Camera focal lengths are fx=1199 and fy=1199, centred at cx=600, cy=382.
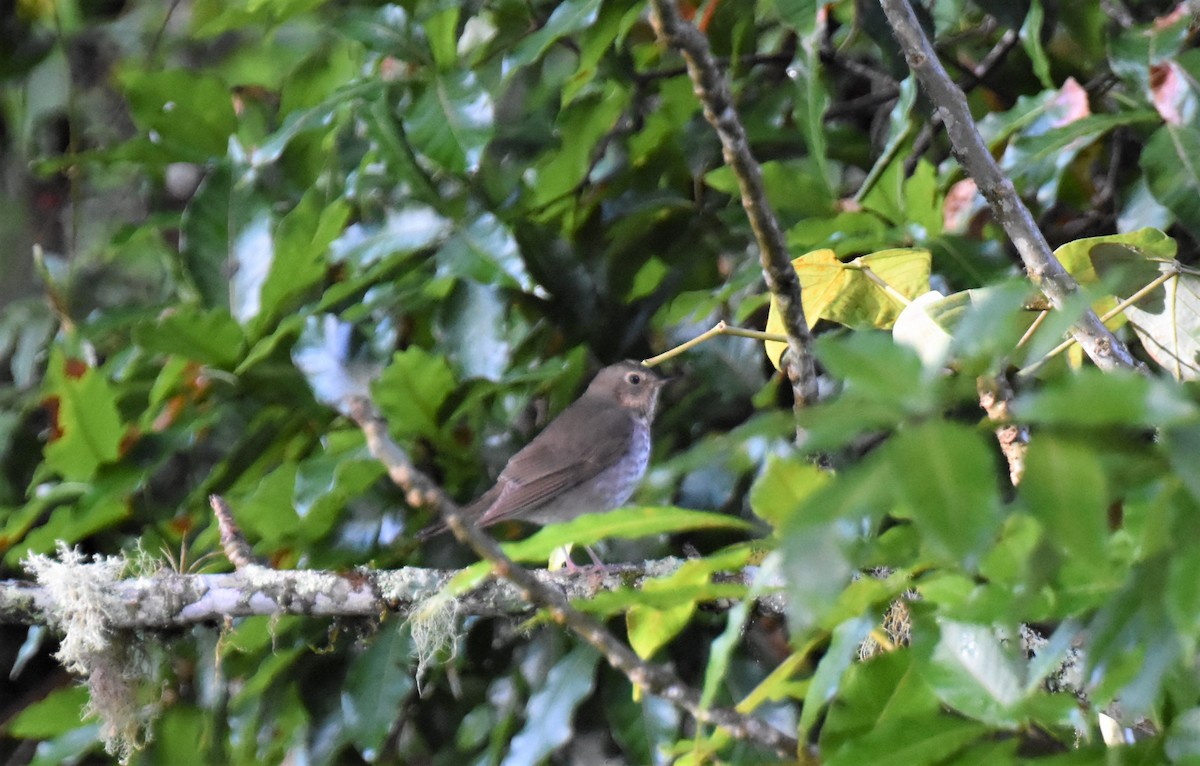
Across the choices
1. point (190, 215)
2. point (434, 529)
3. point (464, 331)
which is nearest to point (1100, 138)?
point (464, 331)

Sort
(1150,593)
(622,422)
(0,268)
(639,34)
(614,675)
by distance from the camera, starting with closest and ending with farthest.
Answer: (1150,593) → (614,675) → (639,34) → (622,422) → (0,268)

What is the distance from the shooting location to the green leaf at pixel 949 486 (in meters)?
0.67

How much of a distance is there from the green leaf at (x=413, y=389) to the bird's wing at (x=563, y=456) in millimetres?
483

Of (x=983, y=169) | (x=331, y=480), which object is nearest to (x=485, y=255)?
(x=331, y=480)

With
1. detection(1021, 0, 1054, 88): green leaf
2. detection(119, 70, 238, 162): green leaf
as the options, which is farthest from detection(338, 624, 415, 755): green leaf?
detection(1021, 0, 1054, 88): green leaf

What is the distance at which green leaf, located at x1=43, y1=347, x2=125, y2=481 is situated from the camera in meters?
2.62

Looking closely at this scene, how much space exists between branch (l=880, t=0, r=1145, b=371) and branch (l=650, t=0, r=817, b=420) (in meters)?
0.32

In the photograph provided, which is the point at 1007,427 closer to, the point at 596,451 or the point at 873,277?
the point at 873,277

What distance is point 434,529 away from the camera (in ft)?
9.09

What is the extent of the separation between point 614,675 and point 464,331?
0.81 metres

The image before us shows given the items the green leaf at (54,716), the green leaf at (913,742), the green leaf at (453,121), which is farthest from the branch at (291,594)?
the green leaf at (913,742)

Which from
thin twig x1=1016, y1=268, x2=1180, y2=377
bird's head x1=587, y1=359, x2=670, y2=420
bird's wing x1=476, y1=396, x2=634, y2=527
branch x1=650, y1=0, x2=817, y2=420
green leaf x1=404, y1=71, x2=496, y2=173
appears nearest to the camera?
branch x1=650, y1=0, x2=817, y2=420

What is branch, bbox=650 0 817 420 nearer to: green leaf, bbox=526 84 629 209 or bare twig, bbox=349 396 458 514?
bare twig, bbox=349 396 458 514

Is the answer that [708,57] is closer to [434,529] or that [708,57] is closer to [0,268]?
[434,529]
